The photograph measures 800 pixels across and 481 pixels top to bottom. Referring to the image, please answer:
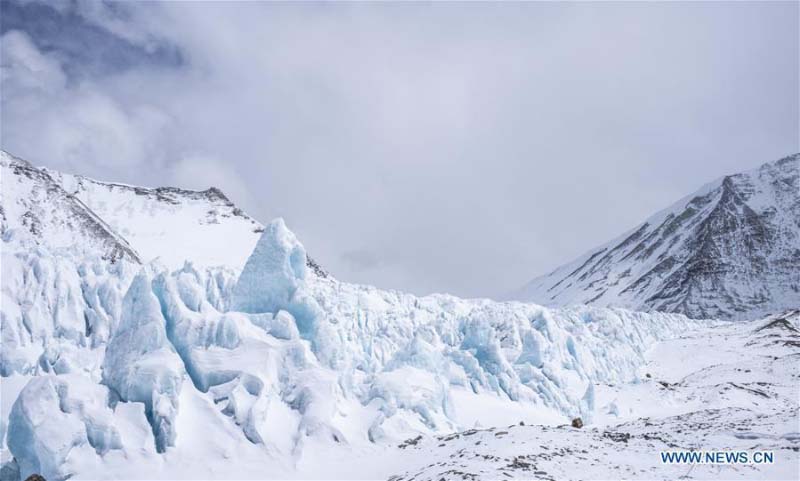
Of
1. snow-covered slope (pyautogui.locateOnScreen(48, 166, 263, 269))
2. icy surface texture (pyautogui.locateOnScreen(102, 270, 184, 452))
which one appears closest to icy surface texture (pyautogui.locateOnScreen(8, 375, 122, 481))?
icy surface texture (pyautogui.locateOnScreen(102, 270, 184, 452))

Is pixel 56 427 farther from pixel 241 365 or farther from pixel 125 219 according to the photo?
pixel 125 219

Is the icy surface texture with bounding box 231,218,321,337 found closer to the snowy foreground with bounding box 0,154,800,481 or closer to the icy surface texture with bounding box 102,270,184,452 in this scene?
the snowy foreground with bounding box 0,154,800,481

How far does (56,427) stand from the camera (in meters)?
17.9

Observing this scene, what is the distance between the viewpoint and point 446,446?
22203 millimetres

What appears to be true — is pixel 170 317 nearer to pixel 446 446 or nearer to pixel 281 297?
pixel 281 297

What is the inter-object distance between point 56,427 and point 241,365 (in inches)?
261

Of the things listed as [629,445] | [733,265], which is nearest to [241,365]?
[629,445]

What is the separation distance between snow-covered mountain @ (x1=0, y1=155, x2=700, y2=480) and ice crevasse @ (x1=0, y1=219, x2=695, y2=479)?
0.23 feet

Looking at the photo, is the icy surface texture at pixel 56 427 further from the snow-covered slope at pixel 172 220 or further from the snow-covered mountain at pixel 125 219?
the snow-covered slope at pixel 172 220

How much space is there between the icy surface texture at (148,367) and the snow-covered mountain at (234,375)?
6 cm

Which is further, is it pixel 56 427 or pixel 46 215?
pixel 46 215

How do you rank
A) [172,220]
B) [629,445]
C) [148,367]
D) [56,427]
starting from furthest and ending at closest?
→ [172,220] < [148,367] < [629,445] < [56,427]

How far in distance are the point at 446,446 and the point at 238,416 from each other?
26.0ft

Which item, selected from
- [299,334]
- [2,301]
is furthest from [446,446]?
[2,301]
